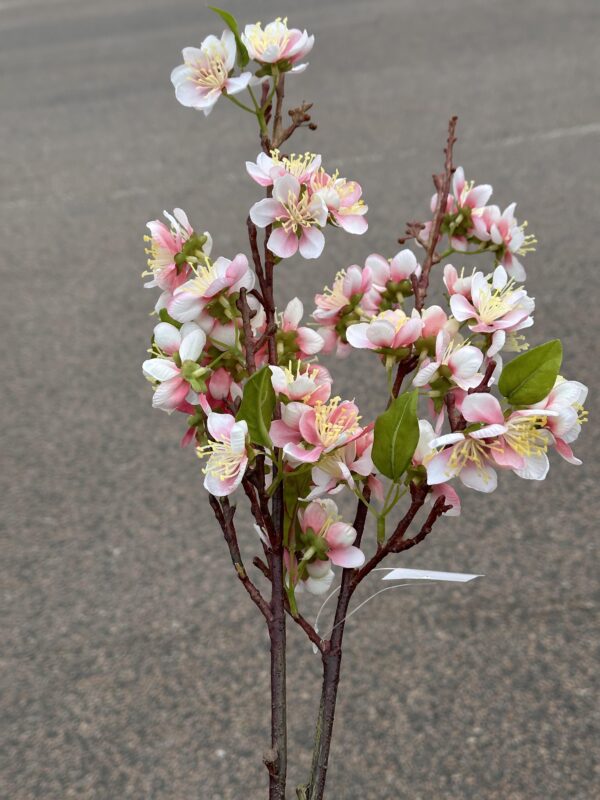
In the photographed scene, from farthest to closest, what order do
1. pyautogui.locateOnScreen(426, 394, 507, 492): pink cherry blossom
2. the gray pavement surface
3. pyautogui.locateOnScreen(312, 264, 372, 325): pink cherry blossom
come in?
the gray pavement surface, pyautogui.locateOnScreen(312, 264, 372, 325): pink cherry blossom, pyautogui.locateOnScreen(426, 394, 507, 492): pink cherry blossom

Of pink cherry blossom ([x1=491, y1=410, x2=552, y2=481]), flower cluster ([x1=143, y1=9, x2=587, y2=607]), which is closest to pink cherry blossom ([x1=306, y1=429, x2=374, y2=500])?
flower cluster ([x1=143, y1=9, x2=587, y2=607])

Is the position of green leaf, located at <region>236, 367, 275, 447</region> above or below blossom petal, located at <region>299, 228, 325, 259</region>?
below

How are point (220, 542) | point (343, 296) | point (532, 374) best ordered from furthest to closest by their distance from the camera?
point (220, 542) → point (343, 296) → point (532, 374)

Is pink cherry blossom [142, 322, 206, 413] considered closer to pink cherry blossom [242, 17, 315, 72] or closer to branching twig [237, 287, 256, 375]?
branching twig [237, 287, 256, 375]

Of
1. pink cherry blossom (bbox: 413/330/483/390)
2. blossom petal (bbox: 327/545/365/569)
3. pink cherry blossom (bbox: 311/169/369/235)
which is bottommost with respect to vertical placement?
blossom petal (bbox: 327/545/365/569)

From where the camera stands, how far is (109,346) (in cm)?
348

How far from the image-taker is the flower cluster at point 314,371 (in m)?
0.72

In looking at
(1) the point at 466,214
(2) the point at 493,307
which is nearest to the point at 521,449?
(2) the point at 493,307

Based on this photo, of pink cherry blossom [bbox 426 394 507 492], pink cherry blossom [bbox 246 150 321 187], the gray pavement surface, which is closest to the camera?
pink cherry blossom [bbox 426 394 507 492]

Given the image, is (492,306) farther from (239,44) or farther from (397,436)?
(239,44)

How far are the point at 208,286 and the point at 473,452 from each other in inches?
9.5

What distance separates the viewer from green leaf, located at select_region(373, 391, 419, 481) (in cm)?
73

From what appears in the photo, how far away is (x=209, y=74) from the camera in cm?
86

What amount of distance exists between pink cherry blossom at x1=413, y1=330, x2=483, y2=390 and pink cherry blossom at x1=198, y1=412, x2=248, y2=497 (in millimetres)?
140
